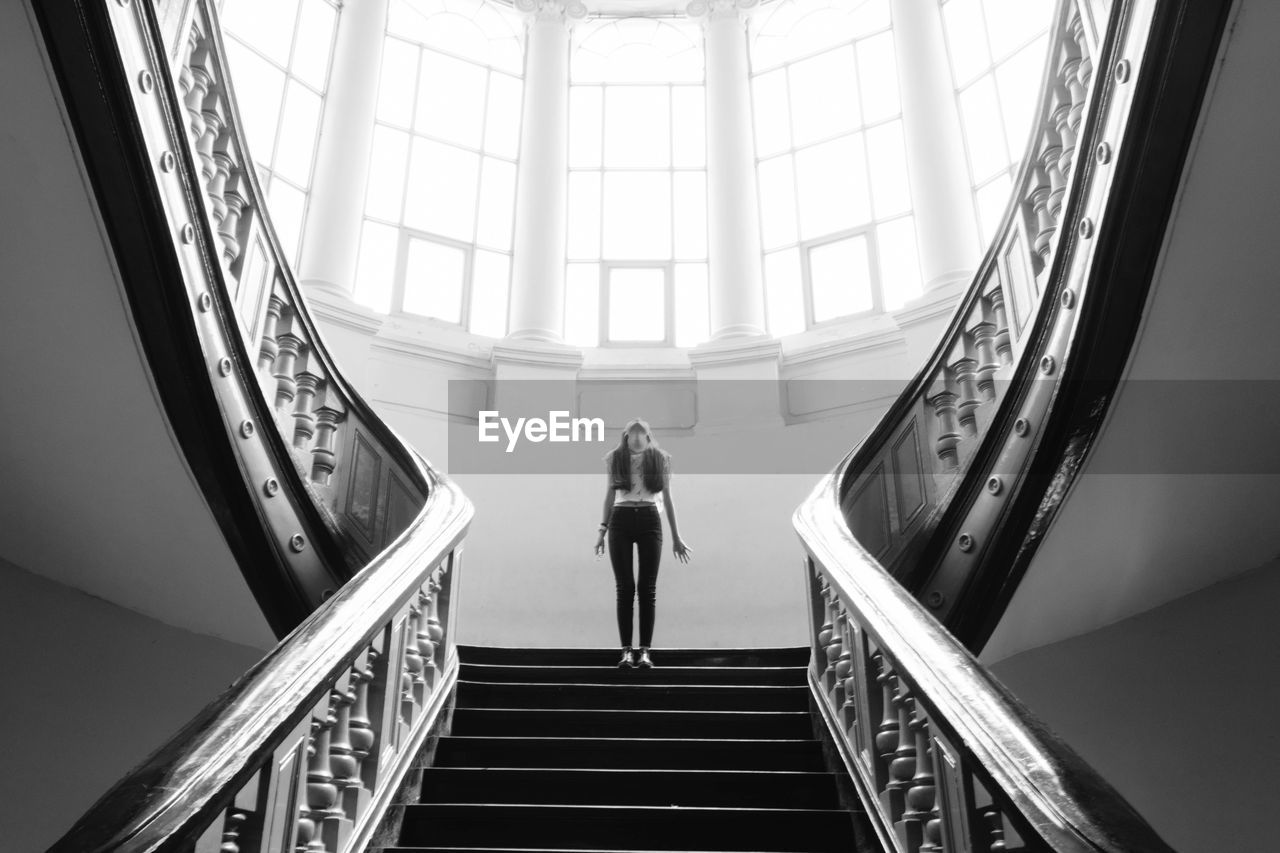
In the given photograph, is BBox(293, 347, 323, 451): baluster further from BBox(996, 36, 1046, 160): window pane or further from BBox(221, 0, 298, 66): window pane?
BBox(996, 36, 1046, 160): window pane

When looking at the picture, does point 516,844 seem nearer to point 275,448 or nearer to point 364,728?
point 364,728

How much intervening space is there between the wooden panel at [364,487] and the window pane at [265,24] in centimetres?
601

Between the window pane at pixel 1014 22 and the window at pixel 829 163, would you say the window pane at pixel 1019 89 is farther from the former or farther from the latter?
the window at pixel 829 163

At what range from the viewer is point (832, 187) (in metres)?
10.6

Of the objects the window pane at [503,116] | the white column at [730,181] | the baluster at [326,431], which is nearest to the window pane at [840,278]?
the white column at [730,181]

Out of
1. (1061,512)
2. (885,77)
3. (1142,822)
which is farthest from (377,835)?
(885,77)

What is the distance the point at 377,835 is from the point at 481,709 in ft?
4.25

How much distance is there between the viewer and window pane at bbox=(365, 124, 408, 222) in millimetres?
10422

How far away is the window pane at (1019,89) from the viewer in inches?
372

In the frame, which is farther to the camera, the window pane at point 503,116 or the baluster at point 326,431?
the window pane at point 503,116

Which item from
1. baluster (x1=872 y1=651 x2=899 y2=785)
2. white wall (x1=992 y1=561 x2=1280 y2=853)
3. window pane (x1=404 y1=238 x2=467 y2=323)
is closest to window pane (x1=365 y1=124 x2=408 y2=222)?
window pane (x1=404 y1=238 x2=467 y2=323)

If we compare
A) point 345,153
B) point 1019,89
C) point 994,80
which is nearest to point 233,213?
point 345,153

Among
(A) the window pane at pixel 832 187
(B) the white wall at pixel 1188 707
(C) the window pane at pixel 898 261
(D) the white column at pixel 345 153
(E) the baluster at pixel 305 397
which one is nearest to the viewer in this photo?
(B) the white wall at pixel 1188 707

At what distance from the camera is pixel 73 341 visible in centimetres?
411
